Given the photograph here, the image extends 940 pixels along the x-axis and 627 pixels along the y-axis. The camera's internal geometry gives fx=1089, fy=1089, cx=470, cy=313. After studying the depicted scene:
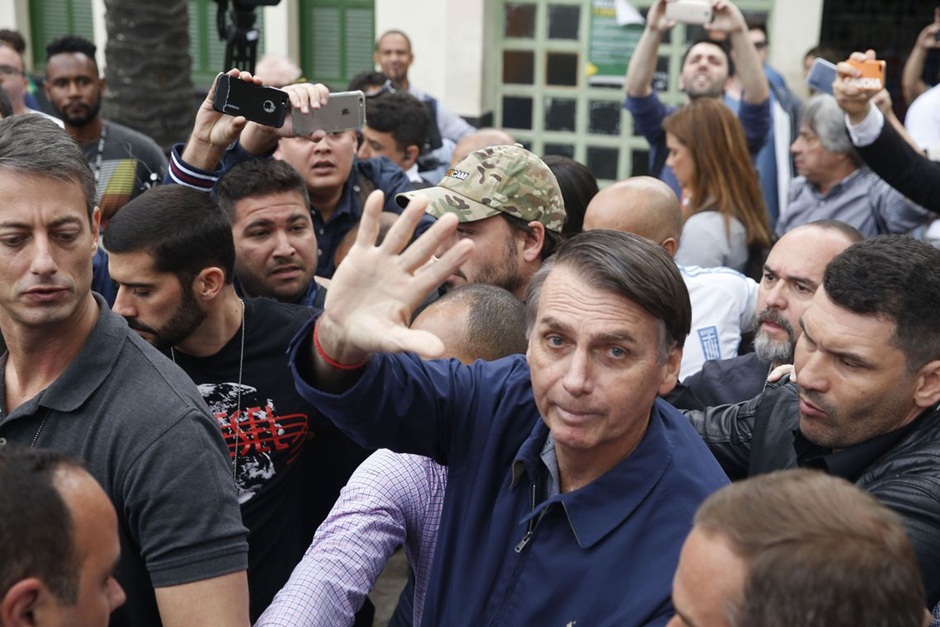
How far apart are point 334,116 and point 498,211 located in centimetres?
74

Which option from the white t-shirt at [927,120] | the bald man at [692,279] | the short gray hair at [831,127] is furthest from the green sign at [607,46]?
the bald man at [692,279]

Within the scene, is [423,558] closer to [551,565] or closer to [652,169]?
[551,565]

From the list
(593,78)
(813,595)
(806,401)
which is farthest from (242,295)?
(593,78)

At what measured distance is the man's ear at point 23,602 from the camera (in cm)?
159

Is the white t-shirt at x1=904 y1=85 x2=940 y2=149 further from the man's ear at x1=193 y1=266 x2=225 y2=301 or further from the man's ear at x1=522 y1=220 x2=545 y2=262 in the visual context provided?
the man's ear at x1=193 y1=266 x2=225 y2=301

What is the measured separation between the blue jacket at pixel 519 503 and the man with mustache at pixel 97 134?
317 centimetres

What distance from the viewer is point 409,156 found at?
6.48 metres

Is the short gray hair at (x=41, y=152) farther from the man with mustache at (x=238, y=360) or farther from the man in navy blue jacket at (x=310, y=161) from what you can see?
the man in navy blue jacket at (x=310, y=161)

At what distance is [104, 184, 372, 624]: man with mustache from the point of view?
299cm

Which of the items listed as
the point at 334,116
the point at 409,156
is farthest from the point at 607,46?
the point at 334,116

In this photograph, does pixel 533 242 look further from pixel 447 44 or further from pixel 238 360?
pixel 447 44

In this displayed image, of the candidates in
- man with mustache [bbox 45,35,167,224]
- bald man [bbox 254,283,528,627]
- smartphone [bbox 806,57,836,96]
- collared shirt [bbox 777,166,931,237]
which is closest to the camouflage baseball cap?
bald man [bbox 254,283,528,627]

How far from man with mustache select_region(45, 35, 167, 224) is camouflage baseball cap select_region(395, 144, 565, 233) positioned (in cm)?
203

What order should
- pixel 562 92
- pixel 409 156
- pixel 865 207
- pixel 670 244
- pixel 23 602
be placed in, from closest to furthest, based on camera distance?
pixel 23 602
pixel 670 244
pixel 865 207
pixel 409 156
pixel 562 92
